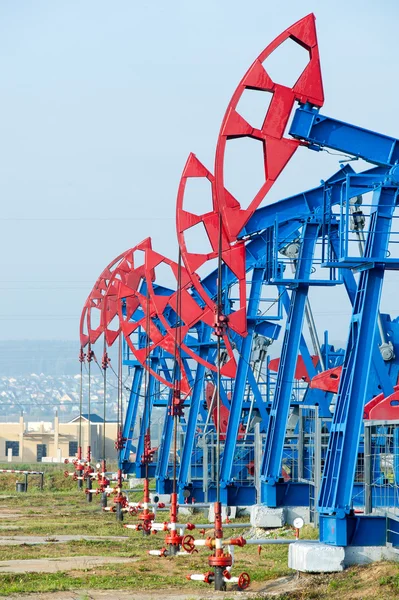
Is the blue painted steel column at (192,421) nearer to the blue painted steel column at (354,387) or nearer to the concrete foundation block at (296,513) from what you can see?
the concrete foundation block at (296,513)

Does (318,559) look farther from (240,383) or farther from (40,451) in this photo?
(40,451)

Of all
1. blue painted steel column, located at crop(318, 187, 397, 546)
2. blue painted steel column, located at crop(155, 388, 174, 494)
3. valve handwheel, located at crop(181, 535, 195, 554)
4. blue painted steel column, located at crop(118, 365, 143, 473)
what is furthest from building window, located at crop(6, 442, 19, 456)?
blue painted steel column, located at crop(318, 187, 397, 546)

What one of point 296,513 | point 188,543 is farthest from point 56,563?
point 296,513

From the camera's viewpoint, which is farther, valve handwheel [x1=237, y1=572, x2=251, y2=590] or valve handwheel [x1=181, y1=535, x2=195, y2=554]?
valve handwheel [x1=181, y1=535, x2=195, y2=554]

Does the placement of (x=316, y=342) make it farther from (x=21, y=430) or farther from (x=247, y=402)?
(x=21, y=430)

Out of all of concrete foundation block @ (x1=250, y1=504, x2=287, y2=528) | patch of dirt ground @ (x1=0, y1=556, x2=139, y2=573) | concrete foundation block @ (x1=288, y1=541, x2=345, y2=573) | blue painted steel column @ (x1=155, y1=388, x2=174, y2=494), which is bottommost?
patch of dirt ground @ (x1=0, y1=556, x2=139, y2=573)

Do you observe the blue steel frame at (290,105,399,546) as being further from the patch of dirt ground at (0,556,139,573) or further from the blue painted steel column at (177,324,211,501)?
the blue painted steel column at (177,324,211,501)
